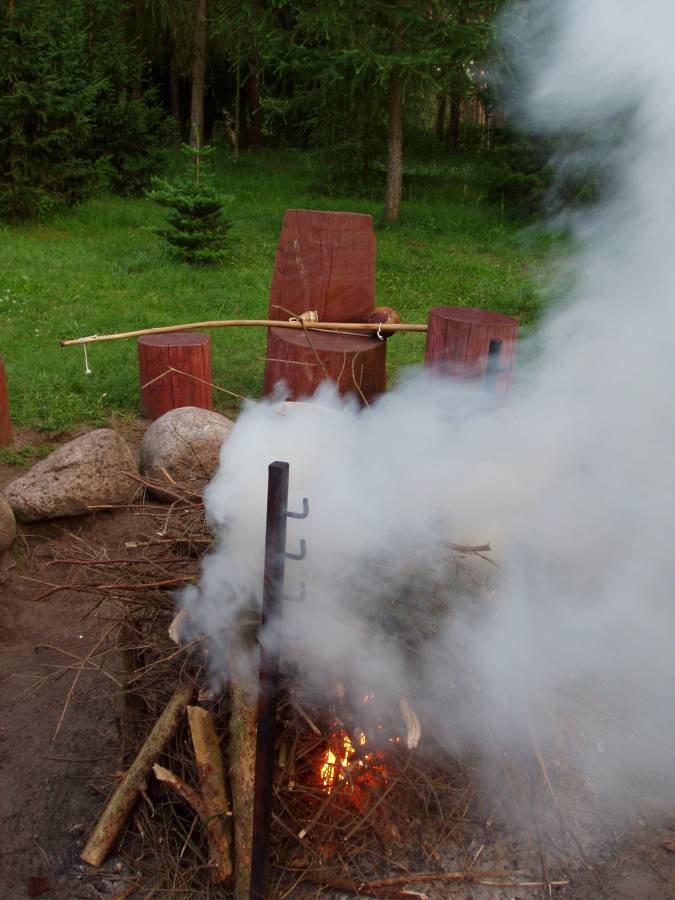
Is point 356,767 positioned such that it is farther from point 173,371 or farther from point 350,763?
point 173,371

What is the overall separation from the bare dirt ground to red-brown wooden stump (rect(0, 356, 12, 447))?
1323 millimetres

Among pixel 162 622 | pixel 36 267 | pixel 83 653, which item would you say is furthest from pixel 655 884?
pixel 36 267

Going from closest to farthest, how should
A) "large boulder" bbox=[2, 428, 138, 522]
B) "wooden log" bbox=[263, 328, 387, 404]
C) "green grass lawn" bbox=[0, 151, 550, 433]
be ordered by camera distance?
"large boulder" bbox=[2, 428, 138, 522]
"wooden log" bbox=[263, 328, 387, 404]
"green grass lawn" bbox=[0, 151, 550, 433]

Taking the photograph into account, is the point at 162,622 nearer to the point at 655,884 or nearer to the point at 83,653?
the point at 83,653

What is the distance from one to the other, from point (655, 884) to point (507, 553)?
3.33 feet

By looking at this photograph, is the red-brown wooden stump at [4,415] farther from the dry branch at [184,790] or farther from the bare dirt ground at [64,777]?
the dry branch at [184,790]

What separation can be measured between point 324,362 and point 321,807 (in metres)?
3.10

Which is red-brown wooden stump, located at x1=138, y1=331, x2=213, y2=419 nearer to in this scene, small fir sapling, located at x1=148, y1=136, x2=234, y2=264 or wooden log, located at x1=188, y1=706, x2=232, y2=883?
wooden log, located at x1=188, y1=706, x2=232, y2=883


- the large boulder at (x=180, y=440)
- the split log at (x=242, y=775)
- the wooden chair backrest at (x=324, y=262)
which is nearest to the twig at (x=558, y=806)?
the split log at (x=242, y=775)

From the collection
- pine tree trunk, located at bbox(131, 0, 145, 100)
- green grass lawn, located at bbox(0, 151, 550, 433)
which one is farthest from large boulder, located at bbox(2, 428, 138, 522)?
pine tree trunk, located at bbox(131, 0, 145, 100)

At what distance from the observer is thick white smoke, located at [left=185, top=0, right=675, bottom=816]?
2.36 meters

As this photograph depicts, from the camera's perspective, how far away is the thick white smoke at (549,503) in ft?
7.75

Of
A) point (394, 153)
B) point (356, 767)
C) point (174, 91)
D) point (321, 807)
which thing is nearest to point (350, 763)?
point (356, 767)

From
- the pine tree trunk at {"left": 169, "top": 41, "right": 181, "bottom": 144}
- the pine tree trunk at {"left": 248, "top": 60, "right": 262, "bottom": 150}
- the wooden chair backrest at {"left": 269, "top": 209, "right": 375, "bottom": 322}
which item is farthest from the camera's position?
the pine tree trunk at {"left": 248, "top": 60, "right": 262, "bottom": 150}
